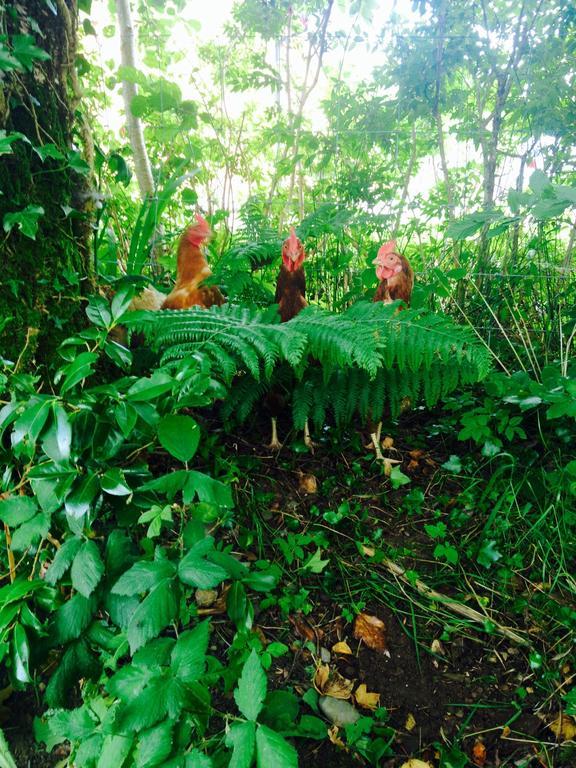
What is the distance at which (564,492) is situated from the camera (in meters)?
1.54

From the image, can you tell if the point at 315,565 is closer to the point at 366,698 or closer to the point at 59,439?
the point at 366,698

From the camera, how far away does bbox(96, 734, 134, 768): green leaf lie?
0.64 meters

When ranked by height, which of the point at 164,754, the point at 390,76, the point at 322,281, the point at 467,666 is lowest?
the point at 467,666

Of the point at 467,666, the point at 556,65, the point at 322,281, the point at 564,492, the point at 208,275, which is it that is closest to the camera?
the point at 467,666

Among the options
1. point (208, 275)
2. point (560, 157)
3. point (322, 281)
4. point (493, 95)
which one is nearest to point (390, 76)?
point (493, 95)

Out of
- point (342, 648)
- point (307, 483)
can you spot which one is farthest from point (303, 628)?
point (307, 483)

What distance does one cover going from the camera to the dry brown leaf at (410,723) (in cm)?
110

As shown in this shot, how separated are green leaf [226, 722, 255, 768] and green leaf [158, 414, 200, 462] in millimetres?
361

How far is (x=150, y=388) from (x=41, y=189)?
955mm

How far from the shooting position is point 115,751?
651 millimetres

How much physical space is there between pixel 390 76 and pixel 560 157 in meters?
1.07

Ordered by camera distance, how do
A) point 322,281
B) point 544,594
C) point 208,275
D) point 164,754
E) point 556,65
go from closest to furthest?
point 164,754, point 544,594, point 208,275, point 556,65, point 322,281

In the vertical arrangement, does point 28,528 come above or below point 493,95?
below

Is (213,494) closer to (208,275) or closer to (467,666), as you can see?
(467,666)
